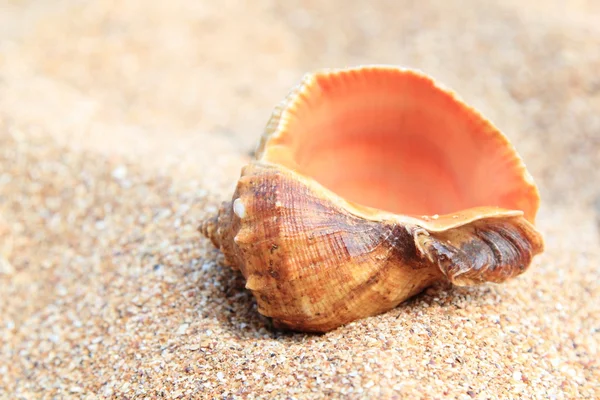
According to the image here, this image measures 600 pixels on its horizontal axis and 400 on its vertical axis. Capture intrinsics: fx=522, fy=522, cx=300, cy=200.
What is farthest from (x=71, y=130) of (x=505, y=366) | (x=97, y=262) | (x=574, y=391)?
(x=574, y=391)

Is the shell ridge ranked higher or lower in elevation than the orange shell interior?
lower

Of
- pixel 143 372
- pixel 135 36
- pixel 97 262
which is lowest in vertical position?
pixel 143 372

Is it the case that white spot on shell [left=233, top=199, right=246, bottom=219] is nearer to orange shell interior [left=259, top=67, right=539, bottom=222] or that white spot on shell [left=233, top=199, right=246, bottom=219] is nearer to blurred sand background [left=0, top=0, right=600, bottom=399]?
orange shell interior [left=259, top=67, right=539, bottom=222]

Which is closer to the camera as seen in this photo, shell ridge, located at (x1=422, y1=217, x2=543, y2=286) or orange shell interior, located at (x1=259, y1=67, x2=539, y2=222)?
shell ridge, located at (x1=422, y1=217, x2=543, y2=286)

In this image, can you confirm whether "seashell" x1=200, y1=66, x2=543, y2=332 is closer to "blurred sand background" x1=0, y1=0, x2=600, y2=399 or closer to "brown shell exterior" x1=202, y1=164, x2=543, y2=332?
"brown shell exterior" x1=202, y1=164, x2=543, y2=332

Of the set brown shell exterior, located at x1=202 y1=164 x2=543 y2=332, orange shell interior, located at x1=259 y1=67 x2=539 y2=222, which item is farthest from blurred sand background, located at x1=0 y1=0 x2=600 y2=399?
orange shell interior, located at x1=259 y1=67 x2=539 y2=222

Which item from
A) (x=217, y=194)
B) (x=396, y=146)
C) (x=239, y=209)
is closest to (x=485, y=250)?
(x=396, y=146)

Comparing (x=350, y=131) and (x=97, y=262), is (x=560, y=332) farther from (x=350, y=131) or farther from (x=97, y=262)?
(x=97, y=262)
